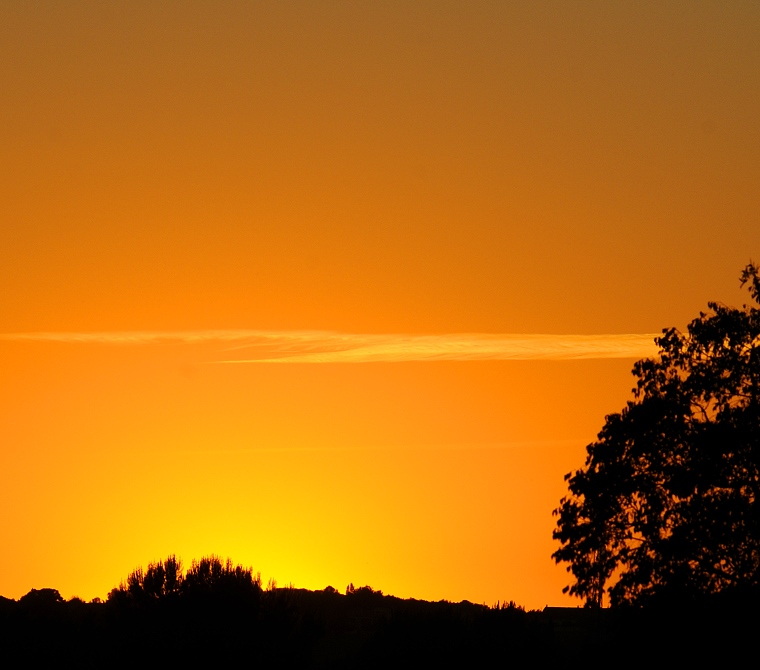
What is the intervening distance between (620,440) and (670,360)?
3.08 metres

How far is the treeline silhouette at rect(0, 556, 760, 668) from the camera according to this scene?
4178 cm

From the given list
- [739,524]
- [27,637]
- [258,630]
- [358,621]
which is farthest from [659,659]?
[358,621]

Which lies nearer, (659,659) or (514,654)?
(659,659)

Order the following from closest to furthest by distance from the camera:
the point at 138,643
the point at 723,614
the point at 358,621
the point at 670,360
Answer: the point at 723,614 < the point at 670,360 < the point at 138,643 < the point at 358,621

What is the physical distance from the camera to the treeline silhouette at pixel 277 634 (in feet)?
137

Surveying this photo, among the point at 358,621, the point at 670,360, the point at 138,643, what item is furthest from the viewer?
the point at 358,621

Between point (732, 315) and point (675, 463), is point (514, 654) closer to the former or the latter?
point (675, 463)

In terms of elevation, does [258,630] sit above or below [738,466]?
below

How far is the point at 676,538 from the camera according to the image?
4362cm

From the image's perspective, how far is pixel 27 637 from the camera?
53.7m

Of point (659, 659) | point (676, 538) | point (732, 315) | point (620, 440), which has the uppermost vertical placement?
point (732, 315)

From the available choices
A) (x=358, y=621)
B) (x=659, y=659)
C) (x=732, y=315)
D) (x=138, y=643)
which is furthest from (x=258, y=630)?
(x=358, y=621)

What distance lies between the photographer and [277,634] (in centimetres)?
5216

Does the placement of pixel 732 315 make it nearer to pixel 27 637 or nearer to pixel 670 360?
pixel 670 360
